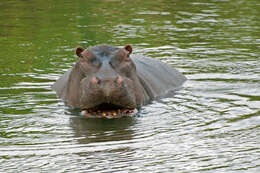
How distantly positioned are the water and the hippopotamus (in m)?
0.19

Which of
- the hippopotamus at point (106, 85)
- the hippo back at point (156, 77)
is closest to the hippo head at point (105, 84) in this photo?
the hippopotamus at point (106, 85)

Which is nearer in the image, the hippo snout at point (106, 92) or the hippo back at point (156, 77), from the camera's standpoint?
the hippo snout at point (106, 92)

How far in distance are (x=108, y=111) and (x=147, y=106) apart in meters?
0.89

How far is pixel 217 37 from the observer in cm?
1558

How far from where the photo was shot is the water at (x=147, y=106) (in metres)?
6.64

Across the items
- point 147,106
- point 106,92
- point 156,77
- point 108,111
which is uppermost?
point 106,92

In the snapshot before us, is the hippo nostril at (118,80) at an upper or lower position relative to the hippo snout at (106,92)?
upper

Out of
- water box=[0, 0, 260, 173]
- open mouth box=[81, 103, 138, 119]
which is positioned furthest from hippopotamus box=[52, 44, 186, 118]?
water box=[0, 0, 260, 173]

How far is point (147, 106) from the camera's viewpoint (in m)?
9.32

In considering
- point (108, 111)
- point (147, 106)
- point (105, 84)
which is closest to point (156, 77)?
point (147, 106)

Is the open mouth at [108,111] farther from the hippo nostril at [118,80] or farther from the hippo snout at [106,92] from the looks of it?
the hippo nostril at [118,80]

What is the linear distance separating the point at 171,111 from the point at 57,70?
3.79m

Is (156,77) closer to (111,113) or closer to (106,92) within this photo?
(111,113)

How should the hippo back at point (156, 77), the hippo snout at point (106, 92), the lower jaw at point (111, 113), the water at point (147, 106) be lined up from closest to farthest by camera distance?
the water at point (147, 106)
the hippo snout at point (106, 92)
the lower jaw at point (111, 113)
the hippo back at point (156, 77)
